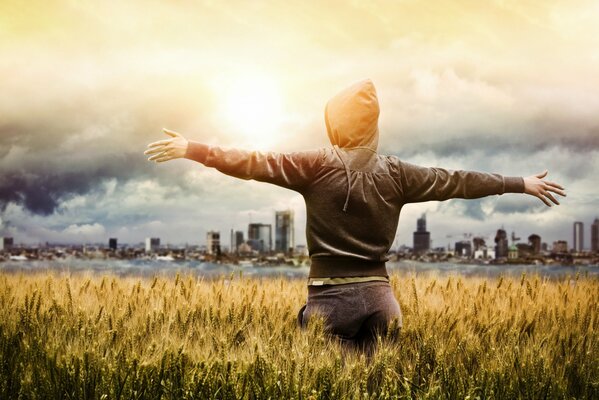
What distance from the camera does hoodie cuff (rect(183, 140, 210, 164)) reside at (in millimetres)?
3443

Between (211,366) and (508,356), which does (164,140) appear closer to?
(211,366)

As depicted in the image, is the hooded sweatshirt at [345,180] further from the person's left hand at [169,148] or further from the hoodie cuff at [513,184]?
the hoodie cuff at [513,184]

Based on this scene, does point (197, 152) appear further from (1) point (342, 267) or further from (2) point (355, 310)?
(2) point (355, 310)

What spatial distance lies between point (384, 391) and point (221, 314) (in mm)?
1624

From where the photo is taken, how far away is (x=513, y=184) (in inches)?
163

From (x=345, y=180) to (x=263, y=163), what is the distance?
20.2 inches

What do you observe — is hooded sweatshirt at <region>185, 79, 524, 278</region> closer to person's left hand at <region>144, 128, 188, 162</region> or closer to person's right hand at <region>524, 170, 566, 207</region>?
person's left hand at <region>144, 128, 188, 162</region>

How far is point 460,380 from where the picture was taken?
2906 mm

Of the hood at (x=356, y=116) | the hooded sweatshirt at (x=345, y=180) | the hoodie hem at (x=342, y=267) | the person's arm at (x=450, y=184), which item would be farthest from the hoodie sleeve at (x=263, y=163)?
the person's arm at (x=450, y=184)

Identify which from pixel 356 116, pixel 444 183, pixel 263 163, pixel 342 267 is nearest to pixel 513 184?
pixel 444 183

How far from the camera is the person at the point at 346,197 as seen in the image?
11.5 ft

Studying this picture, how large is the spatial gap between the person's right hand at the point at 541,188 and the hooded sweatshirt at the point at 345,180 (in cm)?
87

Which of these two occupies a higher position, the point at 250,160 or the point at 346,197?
the point at 250,160

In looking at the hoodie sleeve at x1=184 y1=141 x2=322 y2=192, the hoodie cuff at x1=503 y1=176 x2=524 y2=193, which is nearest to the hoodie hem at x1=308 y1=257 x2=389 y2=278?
the hoodie sleeve at x1=184 y1=141 x2=322 y2=192
